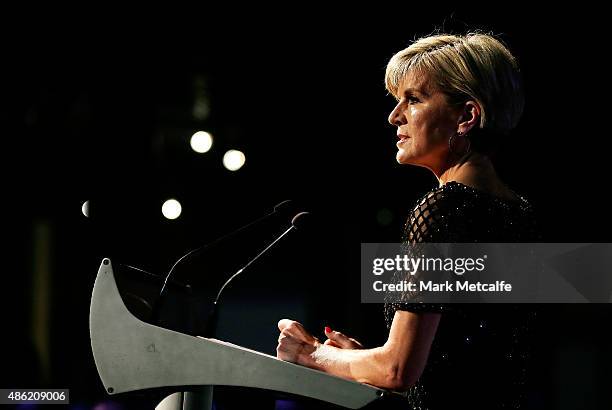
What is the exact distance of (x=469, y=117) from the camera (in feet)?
5.05

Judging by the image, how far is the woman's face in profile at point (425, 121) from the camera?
1.54 m

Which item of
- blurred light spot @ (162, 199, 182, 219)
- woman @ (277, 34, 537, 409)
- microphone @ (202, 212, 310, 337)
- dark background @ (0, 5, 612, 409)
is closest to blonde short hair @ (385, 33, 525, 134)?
woman @ (277, 34, 537, 409)

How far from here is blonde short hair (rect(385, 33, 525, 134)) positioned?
1.53 m

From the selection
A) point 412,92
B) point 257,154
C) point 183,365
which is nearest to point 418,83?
point 412,92

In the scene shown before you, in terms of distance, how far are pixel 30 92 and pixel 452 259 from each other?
3515mm

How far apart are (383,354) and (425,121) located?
54cm

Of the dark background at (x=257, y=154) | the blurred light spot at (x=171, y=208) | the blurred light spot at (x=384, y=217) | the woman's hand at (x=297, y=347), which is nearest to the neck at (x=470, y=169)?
the woman's hand at (x=297, y=347)

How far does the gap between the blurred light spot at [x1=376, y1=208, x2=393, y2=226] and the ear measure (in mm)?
3358

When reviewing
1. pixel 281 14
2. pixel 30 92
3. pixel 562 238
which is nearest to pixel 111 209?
pixel 30 92

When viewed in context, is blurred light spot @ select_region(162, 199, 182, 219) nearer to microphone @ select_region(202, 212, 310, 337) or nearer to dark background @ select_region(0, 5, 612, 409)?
dark background @ select_region(0, 5, 612, 409)

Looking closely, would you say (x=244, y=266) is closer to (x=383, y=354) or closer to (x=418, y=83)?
(x=383, y=354)

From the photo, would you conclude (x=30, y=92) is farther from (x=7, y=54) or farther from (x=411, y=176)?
(x=411, y=176)
